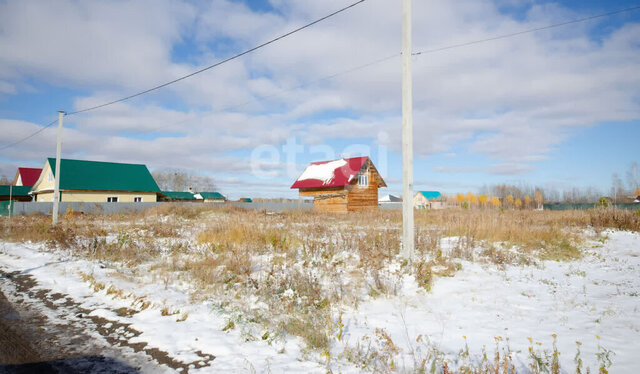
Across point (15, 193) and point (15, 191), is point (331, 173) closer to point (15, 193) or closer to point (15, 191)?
point (15, 193)

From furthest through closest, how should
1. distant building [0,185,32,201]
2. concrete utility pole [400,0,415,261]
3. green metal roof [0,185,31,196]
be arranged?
distant building [0,185,32,201] → green metal roof [0,185,31,196] → concrete utility pole [400,0,415,261]

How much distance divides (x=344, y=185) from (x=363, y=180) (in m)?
2.72

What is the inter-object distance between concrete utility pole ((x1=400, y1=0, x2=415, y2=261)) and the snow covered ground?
0.77 m

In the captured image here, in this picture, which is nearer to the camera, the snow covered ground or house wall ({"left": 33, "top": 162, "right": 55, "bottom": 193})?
the snow covered ground

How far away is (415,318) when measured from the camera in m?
4.43

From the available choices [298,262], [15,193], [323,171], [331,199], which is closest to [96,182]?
[15,193]

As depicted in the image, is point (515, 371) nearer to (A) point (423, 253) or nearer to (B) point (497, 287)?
(B) point (497, 287)

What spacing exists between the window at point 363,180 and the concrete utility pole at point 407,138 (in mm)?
23376

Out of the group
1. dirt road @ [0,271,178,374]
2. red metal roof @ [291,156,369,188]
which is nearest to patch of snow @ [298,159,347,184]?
→ red metal roof @ [291,156,369,188]

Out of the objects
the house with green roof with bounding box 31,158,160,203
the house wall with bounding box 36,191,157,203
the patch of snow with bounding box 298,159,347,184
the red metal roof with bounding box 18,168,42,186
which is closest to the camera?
the house wall with bounding box 36,191,157,203

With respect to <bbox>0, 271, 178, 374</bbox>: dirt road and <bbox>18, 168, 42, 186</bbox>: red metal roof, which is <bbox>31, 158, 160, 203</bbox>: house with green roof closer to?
<bbox>18, 168, 42, 186</bbox>: red metal roof

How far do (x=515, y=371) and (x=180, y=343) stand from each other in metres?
3.46

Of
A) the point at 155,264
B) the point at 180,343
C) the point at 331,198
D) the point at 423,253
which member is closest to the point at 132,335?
the point at 180,343

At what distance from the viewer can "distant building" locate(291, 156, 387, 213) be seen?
2916 centimetres
